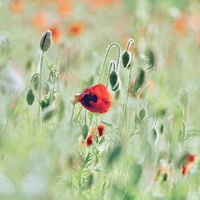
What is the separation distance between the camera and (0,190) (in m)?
0.88

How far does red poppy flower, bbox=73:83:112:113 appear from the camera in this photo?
1572 mm

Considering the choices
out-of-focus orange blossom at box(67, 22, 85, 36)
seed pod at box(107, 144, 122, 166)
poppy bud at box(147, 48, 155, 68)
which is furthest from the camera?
out-of-focus orange blossom at box(67, 22, 85, 36)

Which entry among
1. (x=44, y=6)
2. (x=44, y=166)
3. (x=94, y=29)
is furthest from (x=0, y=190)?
(x=44, y=6)

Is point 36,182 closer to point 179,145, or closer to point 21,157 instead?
point 21,157

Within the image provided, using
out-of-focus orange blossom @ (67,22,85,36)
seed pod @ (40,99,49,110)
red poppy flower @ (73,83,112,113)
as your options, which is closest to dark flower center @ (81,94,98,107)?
red poppy flower @ (73,83,112,113)

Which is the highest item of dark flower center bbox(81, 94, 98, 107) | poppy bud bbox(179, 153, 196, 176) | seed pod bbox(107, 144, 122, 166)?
dark flower center bbox(81, 94, 98, 107)

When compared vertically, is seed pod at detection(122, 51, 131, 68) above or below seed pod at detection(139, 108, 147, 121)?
above

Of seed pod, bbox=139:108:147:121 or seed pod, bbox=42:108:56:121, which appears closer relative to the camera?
seed pod, bbox=42:108:56:121

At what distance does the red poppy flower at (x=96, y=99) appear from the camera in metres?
1.57

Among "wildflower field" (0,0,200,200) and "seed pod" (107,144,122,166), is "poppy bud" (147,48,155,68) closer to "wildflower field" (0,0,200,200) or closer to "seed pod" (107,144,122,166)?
"wildflower field" (0,0,200,200)

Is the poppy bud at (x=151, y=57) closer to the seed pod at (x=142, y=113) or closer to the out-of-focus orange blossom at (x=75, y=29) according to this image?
the seed pod at (x=142, y=113)

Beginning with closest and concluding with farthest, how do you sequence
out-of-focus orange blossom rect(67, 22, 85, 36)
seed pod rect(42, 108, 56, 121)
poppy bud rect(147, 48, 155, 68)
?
1. seed pod rect(42, 108, 56, 121)
2. poppy bud rect(147, 48, 155, 68)
3. out-of-focus orange blossom rect(67, 22, 85, 36)

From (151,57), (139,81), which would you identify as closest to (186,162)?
(139,81)

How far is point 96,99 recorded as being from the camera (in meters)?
1.56
